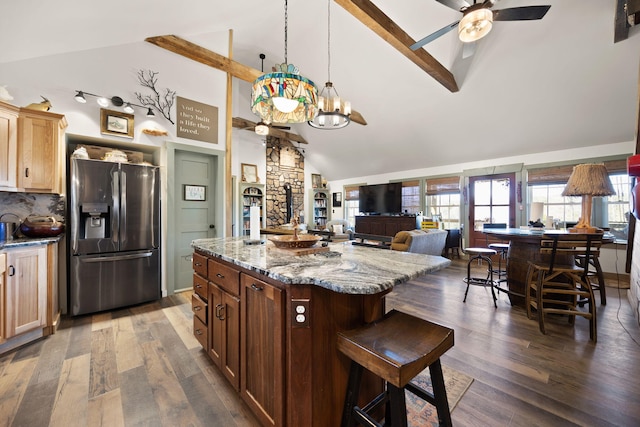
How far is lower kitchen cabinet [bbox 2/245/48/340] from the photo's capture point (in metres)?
2.03

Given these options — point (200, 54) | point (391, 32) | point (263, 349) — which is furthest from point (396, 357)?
point (200, 54)

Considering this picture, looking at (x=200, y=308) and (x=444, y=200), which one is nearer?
(x=200, y=308)

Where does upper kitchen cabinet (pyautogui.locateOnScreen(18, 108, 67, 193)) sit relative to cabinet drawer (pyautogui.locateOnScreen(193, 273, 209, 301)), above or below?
above

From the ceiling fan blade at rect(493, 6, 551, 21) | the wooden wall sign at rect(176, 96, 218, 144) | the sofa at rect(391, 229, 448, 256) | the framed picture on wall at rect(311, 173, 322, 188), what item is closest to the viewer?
the ceiling fan blade at rect(493, 6, 551, 21)

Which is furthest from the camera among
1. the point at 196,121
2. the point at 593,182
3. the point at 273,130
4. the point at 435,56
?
the point at 273,130

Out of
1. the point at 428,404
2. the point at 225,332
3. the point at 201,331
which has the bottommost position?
the point at 428,404

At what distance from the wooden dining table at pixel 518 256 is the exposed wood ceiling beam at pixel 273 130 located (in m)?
5.91

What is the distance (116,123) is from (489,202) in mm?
6933

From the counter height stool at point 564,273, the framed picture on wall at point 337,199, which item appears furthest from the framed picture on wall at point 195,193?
the framed picture on wall at point 337,199

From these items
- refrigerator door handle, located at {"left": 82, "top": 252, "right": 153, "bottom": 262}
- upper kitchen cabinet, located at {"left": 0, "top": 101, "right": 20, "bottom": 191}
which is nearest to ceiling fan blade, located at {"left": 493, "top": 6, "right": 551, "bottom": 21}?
upper kitchen cabinet, located at {"left": 0, "top": 101, "right": 20, "bottom": 191}

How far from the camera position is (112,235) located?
9.43ft

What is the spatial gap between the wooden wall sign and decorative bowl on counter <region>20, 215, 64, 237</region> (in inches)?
68.2

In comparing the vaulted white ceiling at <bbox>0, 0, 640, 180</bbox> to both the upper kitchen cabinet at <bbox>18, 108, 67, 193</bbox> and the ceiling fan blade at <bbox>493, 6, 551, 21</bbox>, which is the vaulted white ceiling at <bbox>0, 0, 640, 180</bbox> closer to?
the upper kitchen cabinet at <bbox>18, 108, 67, 193</bbox>

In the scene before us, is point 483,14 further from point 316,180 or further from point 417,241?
point 316,180
